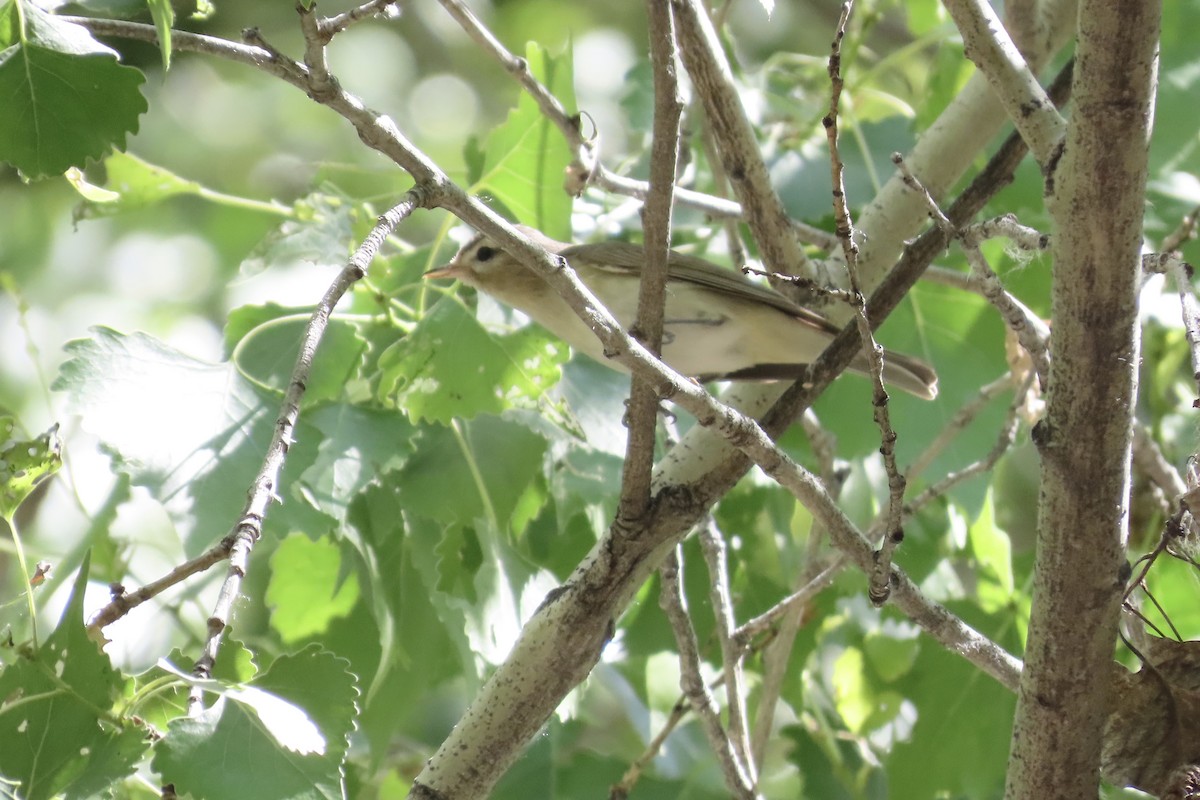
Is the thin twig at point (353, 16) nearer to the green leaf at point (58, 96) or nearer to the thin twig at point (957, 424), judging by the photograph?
the green leaf at point (58, 96)

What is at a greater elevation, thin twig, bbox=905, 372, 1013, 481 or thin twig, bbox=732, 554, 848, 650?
thin twig, bbox=905, 372, 1013, 481

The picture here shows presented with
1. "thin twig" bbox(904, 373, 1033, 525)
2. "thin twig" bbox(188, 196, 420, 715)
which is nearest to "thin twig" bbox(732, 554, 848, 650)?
"thin twig" bbox(904, 373, 1033, 525)

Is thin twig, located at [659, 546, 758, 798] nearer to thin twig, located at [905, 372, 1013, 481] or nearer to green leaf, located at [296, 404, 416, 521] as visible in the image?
green leaf, located at [296, 404, 416, 521]

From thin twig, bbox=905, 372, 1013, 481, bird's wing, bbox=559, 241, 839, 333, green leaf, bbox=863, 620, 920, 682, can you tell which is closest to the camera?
thin twig, bbox=905, 372, 1013, 481

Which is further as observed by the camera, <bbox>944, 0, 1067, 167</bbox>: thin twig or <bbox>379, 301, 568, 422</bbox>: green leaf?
<bbox>379, 301, 568, 422</bbox>: green leaf

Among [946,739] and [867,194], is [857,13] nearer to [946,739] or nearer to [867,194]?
[867,194]

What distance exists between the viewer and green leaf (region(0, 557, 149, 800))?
5.38ft

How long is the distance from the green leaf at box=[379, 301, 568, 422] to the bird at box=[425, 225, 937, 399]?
60 centimetres

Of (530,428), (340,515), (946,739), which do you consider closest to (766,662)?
(946,739)

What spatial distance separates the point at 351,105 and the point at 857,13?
2.60 m

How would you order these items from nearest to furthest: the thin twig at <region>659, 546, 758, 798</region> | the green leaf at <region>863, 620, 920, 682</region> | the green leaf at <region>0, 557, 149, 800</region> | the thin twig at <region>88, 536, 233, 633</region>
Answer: the thin twig at <region>88, 536, 233, 633</region> → the green leaf at <region>0, 557, 149, 800</region> → the thin twig at <region>659, 546, 758, 798</region> → the green leaf at <region>863, 620, 920, 682</region>

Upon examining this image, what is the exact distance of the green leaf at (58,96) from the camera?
1796 mm

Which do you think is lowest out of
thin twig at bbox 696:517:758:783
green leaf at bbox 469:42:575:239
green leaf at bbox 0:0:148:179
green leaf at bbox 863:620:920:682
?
thin twig at bbox 696:517:758:783

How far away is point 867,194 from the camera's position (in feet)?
11.0
